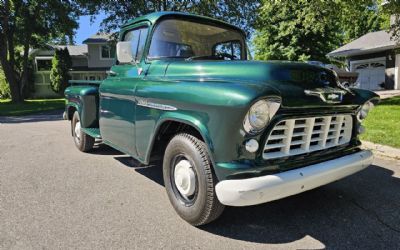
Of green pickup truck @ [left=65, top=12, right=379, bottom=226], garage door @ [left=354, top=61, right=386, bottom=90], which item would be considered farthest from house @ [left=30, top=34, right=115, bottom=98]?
green pickup truck @ [left=65, top=12, right=379, bottom=226]

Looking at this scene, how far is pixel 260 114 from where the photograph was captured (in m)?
2.83

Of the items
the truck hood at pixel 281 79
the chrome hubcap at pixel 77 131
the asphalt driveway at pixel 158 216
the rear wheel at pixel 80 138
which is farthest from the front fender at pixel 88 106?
the truck hood at pixel 281 79

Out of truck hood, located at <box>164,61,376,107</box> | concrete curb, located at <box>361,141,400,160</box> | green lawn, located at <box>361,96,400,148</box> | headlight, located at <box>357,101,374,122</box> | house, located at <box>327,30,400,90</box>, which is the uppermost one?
house, located at <box>327,30,400,90</box>

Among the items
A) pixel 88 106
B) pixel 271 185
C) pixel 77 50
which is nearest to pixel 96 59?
pixel 77 50

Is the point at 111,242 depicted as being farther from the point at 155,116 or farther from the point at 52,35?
the point at 52,35

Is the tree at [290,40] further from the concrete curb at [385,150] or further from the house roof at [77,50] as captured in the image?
the house roof at [77,50]

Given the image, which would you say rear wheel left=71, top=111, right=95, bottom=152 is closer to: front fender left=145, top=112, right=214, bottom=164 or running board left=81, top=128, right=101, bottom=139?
running board left=81, top=128, right=101, bottom=139

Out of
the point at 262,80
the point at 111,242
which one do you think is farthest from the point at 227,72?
the point at 111,242

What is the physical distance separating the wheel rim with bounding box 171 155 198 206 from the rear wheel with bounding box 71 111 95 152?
3.26 metres

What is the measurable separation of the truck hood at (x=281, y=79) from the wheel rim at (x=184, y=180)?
31.6 inches

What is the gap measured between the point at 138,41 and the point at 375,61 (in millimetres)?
24517

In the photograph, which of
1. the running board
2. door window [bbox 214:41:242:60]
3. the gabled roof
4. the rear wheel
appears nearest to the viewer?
door window [bbox 214:41:242:60]

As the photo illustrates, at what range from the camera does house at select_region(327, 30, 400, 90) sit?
902 inches

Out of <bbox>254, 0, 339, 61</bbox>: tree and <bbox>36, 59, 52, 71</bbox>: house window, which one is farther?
<bbox>36, 59, 52, 71</bbox>: house window
